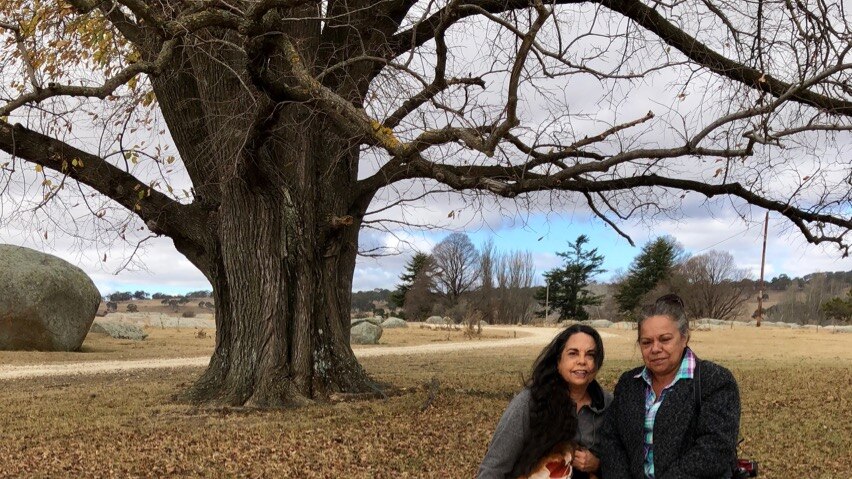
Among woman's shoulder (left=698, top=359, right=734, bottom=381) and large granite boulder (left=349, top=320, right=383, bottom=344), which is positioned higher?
woman's shoulder (left=698, top=359, right=734, bottom=381)

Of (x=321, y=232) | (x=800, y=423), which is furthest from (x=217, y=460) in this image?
(x=800, y=423)

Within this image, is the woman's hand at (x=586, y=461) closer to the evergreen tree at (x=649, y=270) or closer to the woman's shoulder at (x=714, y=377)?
the woman's shoulder at (x=714, y=377)

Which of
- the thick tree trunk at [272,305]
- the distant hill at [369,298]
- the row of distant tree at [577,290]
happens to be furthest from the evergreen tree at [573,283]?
the thick tree trunk at [272,305]

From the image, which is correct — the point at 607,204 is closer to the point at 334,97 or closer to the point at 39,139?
the point at 334,97

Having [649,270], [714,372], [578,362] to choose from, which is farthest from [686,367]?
[649,270]

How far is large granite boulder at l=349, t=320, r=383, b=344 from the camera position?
3167cm

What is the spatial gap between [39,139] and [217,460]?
565cm

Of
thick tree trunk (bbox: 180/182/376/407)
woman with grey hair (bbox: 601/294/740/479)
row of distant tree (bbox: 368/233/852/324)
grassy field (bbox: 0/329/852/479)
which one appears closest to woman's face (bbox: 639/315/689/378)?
woman with grey hair (bbox: 601/294/740/479)

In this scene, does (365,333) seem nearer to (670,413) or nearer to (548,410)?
(548,410)

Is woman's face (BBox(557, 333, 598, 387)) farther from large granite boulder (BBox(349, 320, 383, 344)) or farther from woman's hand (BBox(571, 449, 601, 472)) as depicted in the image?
large granite boulder (BBox(349, 320, 383, 344))

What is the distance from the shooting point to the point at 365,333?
32.0 metres

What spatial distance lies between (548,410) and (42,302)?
2320 centimetres

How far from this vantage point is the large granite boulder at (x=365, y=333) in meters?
31.7

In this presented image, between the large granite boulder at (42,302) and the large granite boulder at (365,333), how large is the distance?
10534 mm
